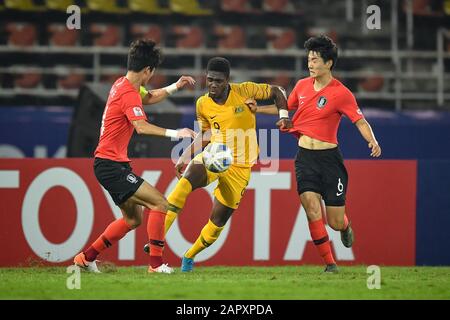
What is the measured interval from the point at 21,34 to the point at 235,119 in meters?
9.08

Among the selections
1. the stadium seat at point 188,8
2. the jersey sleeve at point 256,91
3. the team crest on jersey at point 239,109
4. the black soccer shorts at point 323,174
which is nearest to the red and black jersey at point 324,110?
the black soccer shorts at point 323,174

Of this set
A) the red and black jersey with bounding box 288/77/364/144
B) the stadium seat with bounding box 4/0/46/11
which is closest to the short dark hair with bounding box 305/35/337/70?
the red and black jersey with bounding box 288/77/364/144

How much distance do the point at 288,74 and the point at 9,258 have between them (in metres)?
7.18

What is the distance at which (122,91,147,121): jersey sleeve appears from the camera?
31.6ft

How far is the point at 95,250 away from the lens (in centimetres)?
1023

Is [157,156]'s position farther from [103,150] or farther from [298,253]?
[103,150]

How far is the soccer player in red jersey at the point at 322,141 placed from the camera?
34.2 feet

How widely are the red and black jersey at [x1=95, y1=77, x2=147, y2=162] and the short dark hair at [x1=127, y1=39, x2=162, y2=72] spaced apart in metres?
0.17

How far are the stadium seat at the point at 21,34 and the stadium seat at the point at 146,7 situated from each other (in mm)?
1953

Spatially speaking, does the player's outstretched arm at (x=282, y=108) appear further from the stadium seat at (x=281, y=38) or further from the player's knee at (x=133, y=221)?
the stadium seat at (x=281, y=38)

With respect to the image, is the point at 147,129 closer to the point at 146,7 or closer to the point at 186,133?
the point at 186,133

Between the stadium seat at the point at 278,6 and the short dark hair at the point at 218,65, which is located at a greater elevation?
the stadium seat at the point at 278,6

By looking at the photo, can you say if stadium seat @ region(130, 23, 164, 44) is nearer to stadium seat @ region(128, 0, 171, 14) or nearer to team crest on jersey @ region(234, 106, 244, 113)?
stadium seat @ region(128, 0, 171, 14)

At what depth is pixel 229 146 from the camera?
10633mm
